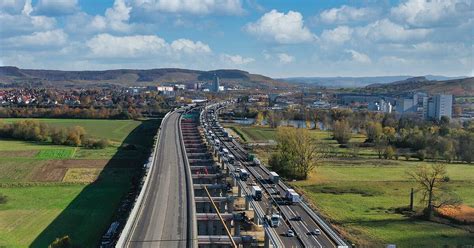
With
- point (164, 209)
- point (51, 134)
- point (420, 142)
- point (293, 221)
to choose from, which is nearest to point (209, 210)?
point (164, 209)

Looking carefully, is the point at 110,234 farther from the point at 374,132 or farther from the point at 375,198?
the point at 374,132

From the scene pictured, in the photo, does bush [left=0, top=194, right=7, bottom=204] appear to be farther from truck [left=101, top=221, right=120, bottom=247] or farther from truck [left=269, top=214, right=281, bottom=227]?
truck [left=269, top=214, right=281, bottom=227]

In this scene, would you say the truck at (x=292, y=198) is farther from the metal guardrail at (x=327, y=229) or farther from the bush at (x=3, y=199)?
the bush at (x=3, y=199)

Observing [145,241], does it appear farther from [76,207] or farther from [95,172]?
[95,172]

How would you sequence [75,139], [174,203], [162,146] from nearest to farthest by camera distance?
1. [174,203]
2. [162,146]
3. [75,139]

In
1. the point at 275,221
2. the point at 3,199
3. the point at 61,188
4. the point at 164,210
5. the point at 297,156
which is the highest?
the point at 297,156

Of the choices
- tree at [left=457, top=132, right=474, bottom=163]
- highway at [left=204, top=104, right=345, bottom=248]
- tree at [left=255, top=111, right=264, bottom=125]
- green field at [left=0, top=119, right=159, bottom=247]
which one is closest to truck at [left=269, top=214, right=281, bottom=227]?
highway at [left=204, top=104, right=345, bottom=248]

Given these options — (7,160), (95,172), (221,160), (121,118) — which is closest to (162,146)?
(95,172)
